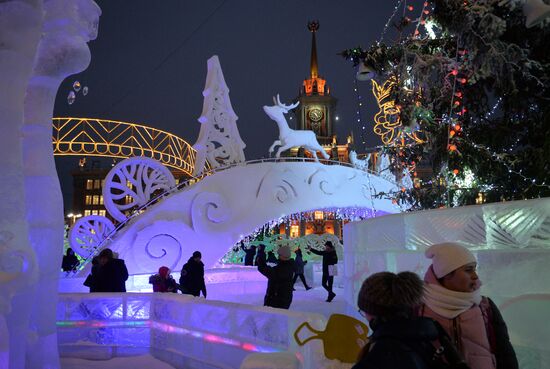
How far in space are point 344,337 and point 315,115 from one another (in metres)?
74.8

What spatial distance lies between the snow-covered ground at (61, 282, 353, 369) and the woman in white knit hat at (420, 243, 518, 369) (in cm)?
435

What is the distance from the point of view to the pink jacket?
236 centimetres

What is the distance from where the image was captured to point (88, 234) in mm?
13805

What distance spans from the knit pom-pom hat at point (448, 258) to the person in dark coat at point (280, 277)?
345cm

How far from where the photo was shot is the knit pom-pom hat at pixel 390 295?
1.98m

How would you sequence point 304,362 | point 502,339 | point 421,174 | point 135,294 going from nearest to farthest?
1. point 502,339
2. point 304,362
3. point 135,294
4. point 421,174

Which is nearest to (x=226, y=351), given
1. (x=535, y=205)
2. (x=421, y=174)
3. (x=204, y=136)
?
(x=535, y=205)

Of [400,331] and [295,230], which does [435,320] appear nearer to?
[400,331]

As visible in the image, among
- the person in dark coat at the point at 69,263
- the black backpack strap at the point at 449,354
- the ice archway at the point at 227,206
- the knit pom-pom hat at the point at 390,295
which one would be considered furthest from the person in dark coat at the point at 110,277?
the person in dark coat at the point at 69,263

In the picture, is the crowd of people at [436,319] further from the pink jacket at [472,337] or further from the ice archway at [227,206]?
the ice archway at [227,206]

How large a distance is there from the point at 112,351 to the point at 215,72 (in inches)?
520

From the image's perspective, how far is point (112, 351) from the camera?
670 cm

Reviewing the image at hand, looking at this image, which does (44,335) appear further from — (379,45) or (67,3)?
(379,45)

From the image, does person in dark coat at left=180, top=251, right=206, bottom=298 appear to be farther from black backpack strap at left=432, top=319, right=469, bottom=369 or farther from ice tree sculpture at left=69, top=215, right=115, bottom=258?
black backpack strap at left=432, top=319, right=469, bottom=369
